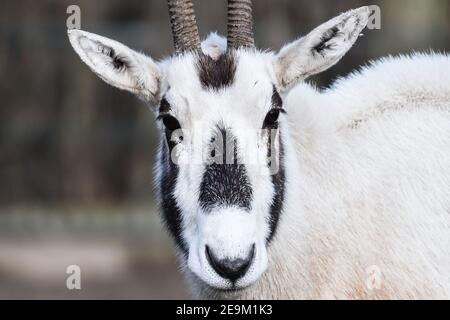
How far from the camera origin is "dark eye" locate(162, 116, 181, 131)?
271 inches

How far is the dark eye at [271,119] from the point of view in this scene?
271 inches

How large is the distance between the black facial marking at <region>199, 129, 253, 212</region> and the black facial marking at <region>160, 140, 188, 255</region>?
36 centimetres

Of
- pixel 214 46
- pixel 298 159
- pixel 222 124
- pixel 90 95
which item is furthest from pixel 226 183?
pixel 90 95

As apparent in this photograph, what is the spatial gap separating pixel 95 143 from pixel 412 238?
1536 cm

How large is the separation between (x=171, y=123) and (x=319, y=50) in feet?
3.78

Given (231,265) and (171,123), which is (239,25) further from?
(231,265)

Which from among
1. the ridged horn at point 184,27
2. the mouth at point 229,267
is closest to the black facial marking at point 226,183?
the mouth at point 229,267

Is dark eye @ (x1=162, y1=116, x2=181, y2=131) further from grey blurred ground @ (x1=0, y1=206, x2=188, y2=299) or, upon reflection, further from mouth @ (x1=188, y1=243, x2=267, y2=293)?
grey blurred ground @ (x1=0, y1=206, x2=188, y2=299)

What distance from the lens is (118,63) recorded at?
729 centimetres

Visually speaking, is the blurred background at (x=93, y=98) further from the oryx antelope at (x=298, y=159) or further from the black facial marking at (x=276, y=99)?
the black facial marking at (x=276, y=99)

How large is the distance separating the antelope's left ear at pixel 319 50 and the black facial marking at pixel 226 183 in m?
0.78

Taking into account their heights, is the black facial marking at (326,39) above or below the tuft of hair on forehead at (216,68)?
above

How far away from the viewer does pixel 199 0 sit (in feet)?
70.7
